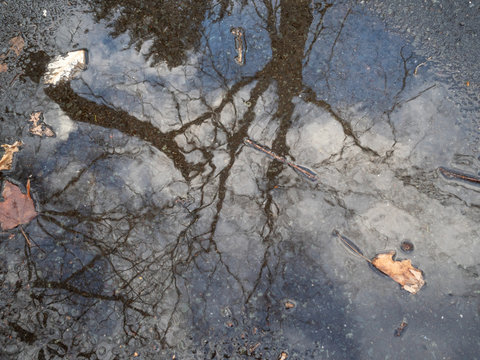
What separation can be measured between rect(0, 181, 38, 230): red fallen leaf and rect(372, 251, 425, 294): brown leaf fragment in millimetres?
2492

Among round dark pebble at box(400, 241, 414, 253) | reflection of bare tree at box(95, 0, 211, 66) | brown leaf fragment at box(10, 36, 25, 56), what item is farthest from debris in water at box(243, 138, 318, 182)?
brown leaf fragment at box(10, 36, 25, 56)

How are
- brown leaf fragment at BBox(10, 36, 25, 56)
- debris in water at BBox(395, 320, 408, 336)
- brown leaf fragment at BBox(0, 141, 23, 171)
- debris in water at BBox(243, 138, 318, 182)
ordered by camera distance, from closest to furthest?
debris in water at BBox(395, 320, 408, 336) → debris in water at BBox(243, 138, 318, 182) → brown leaf fragment at BBox(0, 141, 23, 171) → brown leaf fragment at BBox(10, 36, 25, 56)

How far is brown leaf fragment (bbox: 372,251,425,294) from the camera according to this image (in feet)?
7.02

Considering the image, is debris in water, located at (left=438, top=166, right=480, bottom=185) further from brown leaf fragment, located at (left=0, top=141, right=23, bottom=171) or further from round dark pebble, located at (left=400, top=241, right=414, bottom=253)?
brown leaf fragment, located at (left=0, top=141, right=23, bottom=171)

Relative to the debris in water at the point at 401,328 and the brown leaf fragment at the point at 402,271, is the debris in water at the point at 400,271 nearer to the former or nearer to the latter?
the brown leaf fragment at the point at 402,271

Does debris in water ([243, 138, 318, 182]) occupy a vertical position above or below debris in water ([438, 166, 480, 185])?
below

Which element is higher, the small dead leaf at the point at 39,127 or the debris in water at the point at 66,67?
the debris in water at the point at 66,67

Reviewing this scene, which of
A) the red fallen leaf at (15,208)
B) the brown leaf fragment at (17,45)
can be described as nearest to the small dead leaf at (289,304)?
the red fallen leaf at (15,208)

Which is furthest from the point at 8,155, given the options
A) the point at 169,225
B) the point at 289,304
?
the point at 289,304

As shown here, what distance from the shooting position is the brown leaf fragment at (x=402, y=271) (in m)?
2.14

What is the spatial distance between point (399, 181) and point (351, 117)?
1.86ft

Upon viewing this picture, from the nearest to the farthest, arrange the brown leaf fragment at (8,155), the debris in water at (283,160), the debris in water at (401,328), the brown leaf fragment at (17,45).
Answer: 1. the debris in water at (401,328)
2. the debris in water at (283,160)
3. the brown leaf fragment at (8,155)
4. the brown leaf fragment at (17,45)

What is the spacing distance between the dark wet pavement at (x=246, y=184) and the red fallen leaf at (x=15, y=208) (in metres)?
0.07

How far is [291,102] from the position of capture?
2.33 meters
